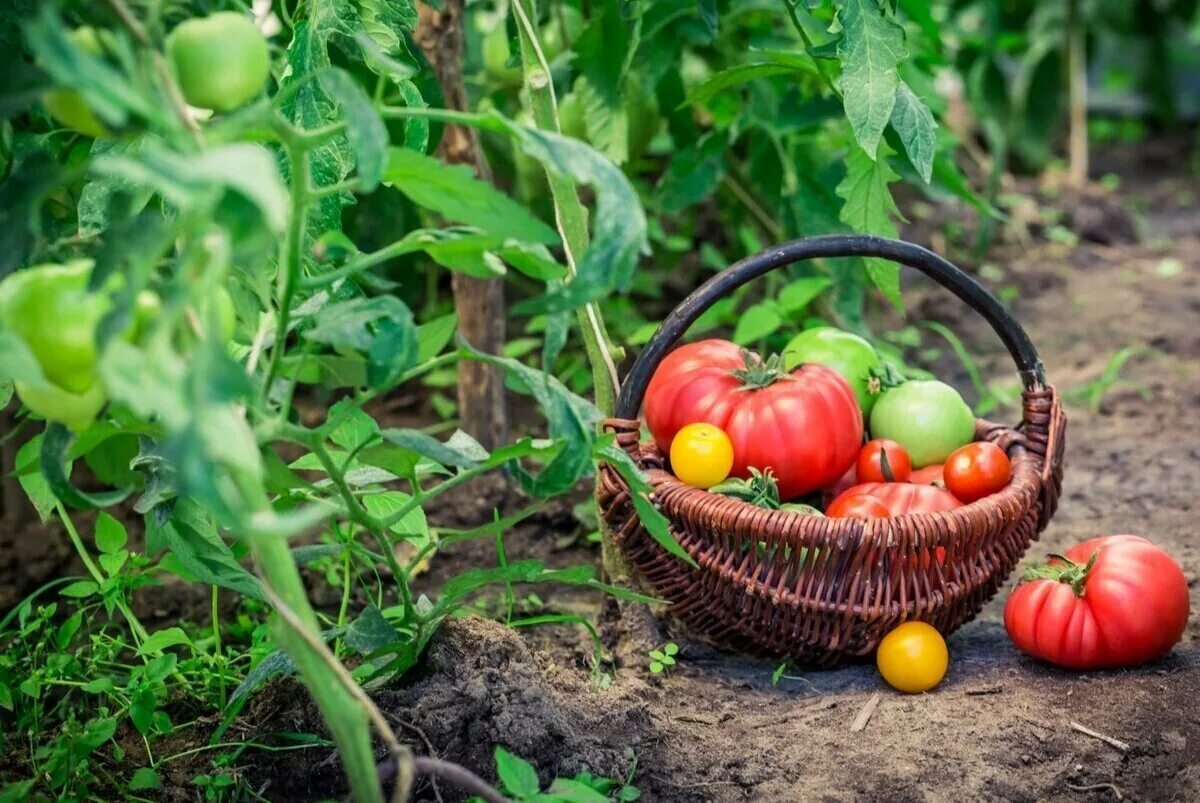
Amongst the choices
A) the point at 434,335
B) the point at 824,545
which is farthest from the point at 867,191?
the point at 434,335

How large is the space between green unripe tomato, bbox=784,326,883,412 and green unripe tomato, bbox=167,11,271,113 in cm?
107

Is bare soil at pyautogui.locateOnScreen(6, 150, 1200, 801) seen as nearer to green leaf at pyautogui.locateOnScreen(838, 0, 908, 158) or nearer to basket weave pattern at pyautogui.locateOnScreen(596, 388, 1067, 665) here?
basket weave pattern at pyautogui.locateOnScreen(596, 388, 1067, 665)

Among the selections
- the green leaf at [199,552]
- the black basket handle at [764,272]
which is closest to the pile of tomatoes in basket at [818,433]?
the black basket handle at [764,272]

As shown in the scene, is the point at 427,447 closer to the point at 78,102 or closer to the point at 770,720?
the point at 78,102

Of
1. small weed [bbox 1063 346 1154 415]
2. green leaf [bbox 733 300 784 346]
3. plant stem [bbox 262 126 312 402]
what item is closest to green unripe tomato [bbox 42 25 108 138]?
plant stem [bbox 262 126 312 402]

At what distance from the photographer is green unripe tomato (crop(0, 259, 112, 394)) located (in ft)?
3.04

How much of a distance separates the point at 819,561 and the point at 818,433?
194mm

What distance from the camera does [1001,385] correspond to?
277cm

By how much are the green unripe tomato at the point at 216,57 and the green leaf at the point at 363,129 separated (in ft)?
0.20

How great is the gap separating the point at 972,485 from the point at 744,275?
1.34ft

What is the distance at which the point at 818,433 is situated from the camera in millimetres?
1656

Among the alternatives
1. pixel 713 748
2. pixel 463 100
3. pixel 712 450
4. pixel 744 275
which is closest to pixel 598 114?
pixel 463 100

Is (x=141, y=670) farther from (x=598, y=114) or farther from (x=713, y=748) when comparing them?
(x=598, y=114)

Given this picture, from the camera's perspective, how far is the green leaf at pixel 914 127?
156 cm
